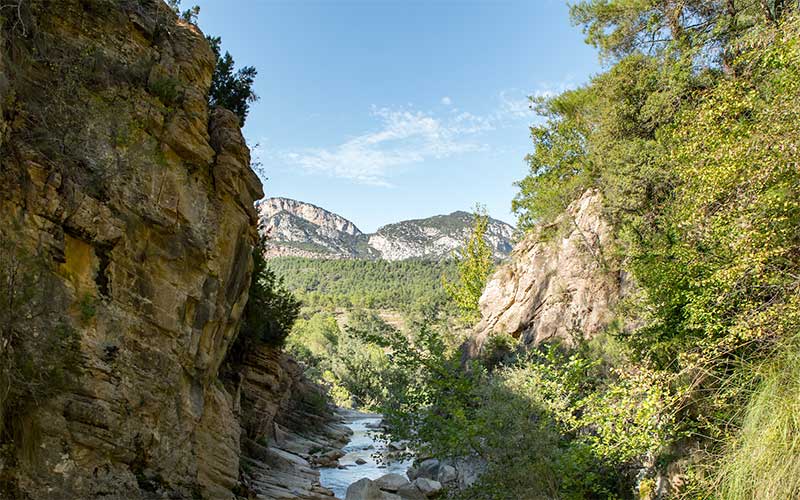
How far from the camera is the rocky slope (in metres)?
7.82

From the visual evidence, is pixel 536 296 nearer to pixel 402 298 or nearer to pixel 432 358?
pixel 432 358

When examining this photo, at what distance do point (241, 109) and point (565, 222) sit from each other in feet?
51.0

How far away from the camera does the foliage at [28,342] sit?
6.84 m

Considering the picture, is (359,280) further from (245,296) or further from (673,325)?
(673,325)

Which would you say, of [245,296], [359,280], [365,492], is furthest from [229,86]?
[359,280]

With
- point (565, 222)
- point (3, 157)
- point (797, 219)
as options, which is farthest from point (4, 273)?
point (565, 222)

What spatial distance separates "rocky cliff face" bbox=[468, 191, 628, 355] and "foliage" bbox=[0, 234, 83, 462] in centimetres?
1666

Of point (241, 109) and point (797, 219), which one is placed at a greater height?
point (241, 109)

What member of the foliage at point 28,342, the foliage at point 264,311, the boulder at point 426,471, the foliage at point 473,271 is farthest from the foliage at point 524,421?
the foliage at point 473,271

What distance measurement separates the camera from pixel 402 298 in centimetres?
12912

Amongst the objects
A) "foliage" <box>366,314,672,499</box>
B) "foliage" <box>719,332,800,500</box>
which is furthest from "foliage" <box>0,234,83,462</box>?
"foliage" <box>719,332,800,500</box>

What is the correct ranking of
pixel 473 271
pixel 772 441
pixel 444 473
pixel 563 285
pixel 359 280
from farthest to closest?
1. pixel 359 280
2. pixel 473 271
3. pixel 563 285
4. pixel 444 473
5. pixel 772 441

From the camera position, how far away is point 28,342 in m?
7.31

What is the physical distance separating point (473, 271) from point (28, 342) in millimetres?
38413
